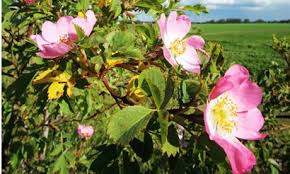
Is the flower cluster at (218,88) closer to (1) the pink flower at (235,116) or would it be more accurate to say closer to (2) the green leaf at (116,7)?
(1) the pink flower at (235,116)

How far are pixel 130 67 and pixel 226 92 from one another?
254 mm

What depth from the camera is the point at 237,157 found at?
32.0 inches

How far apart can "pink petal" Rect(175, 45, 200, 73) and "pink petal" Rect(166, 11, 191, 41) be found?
4 centimetres

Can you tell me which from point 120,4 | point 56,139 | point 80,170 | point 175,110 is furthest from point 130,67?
point 80,170

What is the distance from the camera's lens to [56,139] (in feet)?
9.84

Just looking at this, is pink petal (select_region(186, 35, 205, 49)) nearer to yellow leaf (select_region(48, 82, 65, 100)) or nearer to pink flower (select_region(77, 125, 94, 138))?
yellow leaf (select_region(48, 82, 65, 100))

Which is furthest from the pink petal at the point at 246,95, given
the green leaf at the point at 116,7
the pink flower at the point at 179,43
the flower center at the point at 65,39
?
the green leaf at the point at 116,7

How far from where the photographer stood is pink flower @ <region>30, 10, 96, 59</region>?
1.01 m

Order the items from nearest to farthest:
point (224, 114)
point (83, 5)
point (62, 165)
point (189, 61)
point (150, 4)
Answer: point (224, 114) < point (189, 61) < point (83, 5) < point (150, 4) < point (62, 165)

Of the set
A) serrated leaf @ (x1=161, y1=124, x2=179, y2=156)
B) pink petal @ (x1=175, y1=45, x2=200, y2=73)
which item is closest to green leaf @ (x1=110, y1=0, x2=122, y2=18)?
pink petal @ (x1=175, y1=45, x2=200, y2=73)

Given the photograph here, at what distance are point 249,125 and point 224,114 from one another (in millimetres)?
61

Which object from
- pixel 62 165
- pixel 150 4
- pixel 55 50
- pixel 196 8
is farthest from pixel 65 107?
pixel 62 165

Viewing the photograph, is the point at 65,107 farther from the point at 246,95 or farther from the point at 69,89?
the point at 246,95

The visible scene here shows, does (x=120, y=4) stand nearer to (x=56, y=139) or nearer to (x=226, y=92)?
(x=226, y=92)
